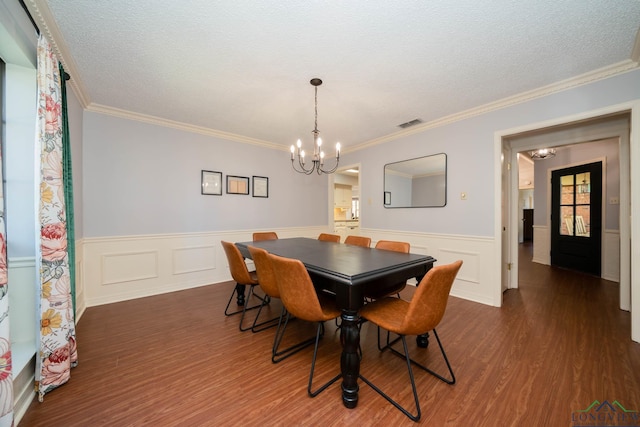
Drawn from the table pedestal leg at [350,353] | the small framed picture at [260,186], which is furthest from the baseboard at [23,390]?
the small framed picture at [260,186]

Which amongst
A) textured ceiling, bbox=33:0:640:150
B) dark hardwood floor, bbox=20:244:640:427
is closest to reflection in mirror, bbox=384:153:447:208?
textured ceiling, bbox=33:0:640:150

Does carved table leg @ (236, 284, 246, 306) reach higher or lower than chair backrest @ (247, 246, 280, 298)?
lower

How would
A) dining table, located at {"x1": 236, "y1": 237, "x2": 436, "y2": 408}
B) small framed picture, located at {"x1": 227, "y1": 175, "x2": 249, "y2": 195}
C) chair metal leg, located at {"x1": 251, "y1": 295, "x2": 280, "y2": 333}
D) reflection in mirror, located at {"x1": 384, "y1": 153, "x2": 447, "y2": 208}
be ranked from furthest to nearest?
small framed picture, located at {"x1": 227, "y1": 175, "x2": 249, "y2": 195} → reflection in mirror, located at {"x1": 384, "y1": 153, "x2": 447, "y2": 208} → chair metal leg, located at {"x1": 251, "y1": 295, "x2": 280, "y2": 333} → dining table, located at {"x1": 236, "y1": 237, "x2": 436, "y2": 408}

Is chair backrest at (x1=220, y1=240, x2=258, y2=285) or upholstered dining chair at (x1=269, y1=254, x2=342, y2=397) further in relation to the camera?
chair backrest at (x1=220, y1=240, x2=258, y2=285)

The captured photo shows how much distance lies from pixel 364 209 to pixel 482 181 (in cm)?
197

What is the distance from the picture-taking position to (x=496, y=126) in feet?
9.63

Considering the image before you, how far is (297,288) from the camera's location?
61.9 inches

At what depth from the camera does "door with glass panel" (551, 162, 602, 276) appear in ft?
13.9

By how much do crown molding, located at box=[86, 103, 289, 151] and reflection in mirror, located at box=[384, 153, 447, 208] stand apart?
2.18 m

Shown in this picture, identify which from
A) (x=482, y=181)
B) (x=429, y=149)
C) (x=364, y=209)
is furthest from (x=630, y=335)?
(x=364, y=209)

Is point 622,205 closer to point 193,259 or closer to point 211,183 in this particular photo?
point 211,183

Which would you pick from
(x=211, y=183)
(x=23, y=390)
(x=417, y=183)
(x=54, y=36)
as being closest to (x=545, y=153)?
(x=417, y=183)

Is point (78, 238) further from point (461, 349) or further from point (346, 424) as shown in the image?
point (461, 349)

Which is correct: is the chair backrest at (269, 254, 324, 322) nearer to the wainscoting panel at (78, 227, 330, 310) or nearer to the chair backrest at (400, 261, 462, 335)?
the chair backrest at (400, 261, 462, 335)
